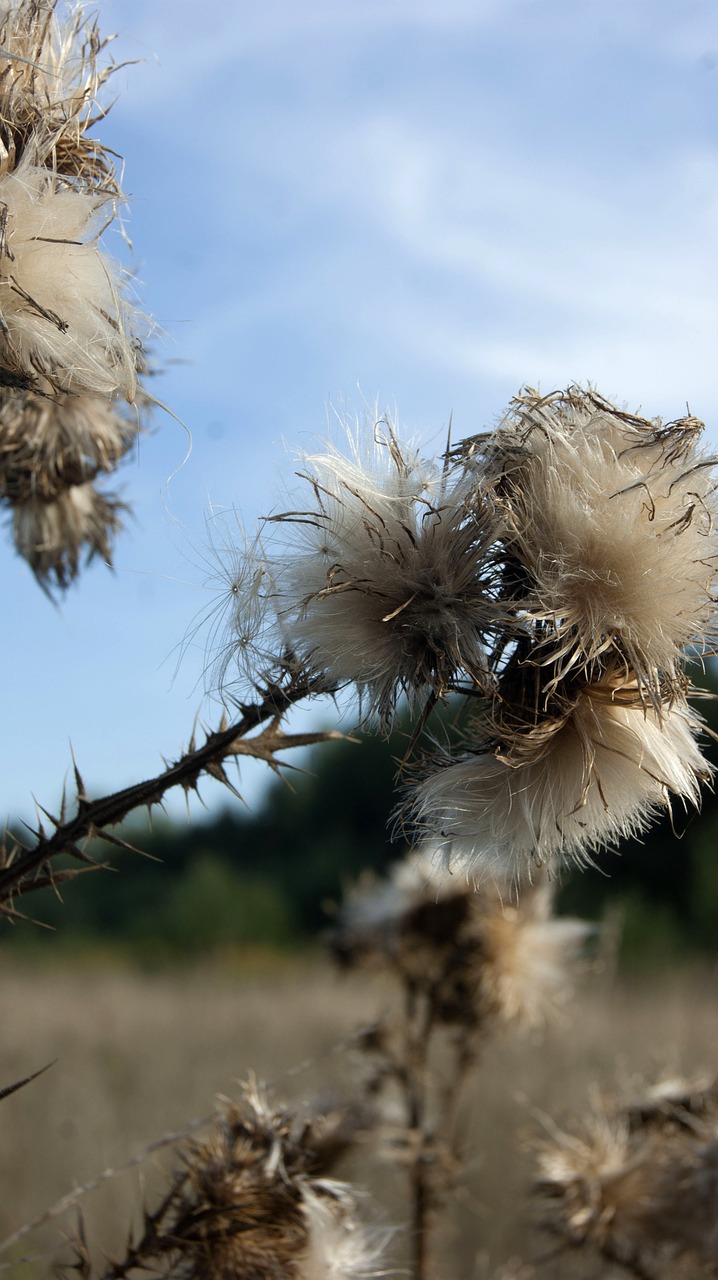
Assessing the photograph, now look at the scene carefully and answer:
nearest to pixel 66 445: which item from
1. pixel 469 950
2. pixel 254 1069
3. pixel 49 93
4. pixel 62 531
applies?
pixel 62 531

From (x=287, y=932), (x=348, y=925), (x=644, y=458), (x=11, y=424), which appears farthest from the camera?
(x=287, y=932)

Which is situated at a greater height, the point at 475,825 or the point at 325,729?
the point at 325,729

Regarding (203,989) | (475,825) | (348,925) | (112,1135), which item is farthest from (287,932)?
(475,825)

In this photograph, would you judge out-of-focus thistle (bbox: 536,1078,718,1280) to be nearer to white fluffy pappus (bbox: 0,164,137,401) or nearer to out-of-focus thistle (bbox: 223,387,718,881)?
out-of-focus thistle (bbox: 223,387,718,881)

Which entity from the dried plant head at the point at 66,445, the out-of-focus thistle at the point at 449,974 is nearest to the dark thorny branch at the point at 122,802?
the dried plant head at the point at 66,445

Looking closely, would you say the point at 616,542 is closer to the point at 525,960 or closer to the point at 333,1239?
the point at 333,1239

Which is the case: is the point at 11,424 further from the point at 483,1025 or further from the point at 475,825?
the point at 483,1025
